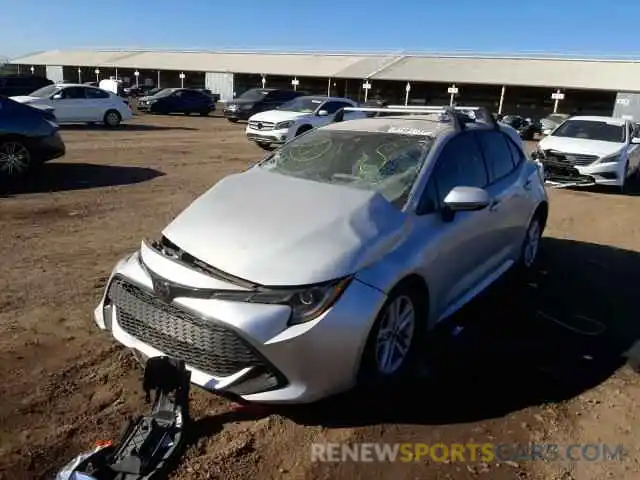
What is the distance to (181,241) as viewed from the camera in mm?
3324

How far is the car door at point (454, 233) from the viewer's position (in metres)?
3.67

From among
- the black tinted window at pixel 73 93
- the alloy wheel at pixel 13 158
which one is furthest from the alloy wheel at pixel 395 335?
the black tinted window at pixel 73 93

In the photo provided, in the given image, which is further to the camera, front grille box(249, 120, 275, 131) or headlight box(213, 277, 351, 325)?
front grille box(249, 120, 275, 131)

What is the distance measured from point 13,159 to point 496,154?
25.4 ft

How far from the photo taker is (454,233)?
390 centimetres

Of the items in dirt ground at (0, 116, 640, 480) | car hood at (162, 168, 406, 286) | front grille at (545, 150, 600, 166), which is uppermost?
car hood at (162, 168, 406, 286)

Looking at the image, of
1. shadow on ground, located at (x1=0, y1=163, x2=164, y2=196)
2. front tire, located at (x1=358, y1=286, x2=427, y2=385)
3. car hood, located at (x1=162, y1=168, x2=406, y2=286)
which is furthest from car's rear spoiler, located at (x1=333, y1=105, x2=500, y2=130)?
shadow on ground, located at (x1=0, y1=163, x2=164, y2=196)

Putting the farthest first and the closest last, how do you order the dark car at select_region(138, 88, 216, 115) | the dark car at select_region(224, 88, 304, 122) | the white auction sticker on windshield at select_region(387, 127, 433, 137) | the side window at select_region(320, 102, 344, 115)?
1. the dark car at select_region(138, 88, 216, 115)
2. the dark car at select_region(224, 88, 304, 122)
3. the side window at select_region(320, 102, 344, 115)
4. the white auction sticker on windshield at select_region(387, 127, 433, 137)

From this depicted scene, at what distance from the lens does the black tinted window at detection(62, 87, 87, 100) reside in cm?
1976

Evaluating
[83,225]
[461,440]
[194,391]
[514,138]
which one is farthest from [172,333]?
[83,225]

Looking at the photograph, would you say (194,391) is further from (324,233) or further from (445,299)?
(445,299)

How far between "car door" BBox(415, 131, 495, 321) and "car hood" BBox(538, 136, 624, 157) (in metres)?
8.25

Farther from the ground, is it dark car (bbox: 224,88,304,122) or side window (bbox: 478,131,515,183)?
side window (bbox: 478,131,515,183)

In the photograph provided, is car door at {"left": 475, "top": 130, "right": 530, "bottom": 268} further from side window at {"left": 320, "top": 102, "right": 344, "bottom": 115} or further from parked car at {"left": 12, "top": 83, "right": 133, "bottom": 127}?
parked car at {"left": 12, "top": 83, "right": 133, "bottom": 127}
